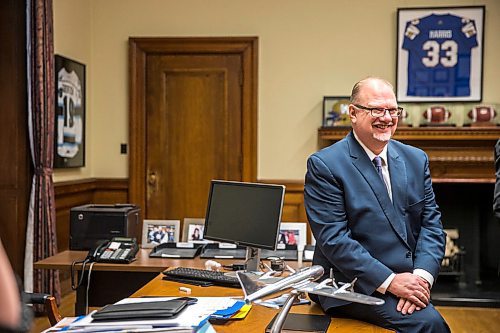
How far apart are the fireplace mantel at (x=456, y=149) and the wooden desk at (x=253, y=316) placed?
3261 mm

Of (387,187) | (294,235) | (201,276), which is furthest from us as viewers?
(294,235)

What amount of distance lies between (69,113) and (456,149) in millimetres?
3167

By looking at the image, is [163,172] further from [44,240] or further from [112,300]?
[112,300]

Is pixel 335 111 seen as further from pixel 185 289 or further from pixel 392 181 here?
pixel 185 289

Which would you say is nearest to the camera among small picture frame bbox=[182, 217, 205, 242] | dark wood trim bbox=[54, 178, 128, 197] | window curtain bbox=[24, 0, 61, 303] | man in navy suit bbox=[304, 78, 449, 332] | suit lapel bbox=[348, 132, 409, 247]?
man in navy suit bbox=[304, 78, 449, 332]

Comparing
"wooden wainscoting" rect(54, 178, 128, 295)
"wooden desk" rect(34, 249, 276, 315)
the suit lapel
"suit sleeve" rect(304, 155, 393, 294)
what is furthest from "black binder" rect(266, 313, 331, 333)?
"wooden wainscoting" rect(54, 178, 128, 295)

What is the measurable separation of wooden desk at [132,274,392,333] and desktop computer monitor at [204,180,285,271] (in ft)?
0.95

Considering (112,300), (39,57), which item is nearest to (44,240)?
(39,57)

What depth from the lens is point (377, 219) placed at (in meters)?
2.67

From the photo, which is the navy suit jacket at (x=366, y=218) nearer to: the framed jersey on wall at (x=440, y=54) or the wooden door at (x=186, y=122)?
the framed jersey on wall at (x=440, y=54)

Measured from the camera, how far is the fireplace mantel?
5.77 m

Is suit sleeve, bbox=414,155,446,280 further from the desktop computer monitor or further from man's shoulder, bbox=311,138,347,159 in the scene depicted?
the desktop computer monitor

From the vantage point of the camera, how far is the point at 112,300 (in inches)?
139

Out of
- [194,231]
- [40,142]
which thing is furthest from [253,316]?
[40,142]
